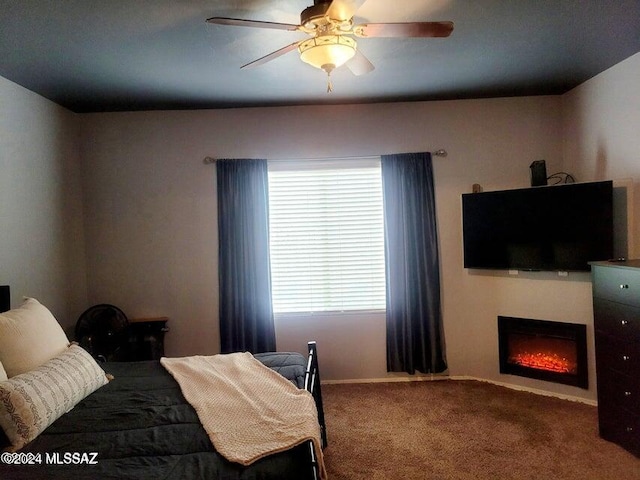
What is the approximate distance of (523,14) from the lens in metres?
2.33

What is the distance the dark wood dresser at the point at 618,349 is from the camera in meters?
2.50

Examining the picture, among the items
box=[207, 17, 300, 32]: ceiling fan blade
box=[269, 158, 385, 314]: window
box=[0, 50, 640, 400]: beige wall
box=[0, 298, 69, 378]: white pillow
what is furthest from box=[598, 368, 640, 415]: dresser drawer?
box=[0, 298, 69, 378]: white pillow

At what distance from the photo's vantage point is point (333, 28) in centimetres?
193

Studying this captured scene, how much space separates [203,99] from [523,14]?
2577 mm

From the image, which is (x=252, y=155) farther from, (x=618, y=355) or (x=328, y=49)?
Answer: (x=618, y=355)

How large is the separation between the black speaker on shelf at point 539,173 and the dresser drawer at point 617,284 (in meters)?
0.99

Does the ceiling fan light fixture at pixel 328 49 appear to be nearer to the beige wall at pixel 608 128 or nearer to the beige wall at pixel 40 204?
the beige wall at pixel 608 128

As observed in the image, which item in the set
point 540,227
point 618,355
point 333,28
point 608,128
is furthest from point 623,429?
point 333,28

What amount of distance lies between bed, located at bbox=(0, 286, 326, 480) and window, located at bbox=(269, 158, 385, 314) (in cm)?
179

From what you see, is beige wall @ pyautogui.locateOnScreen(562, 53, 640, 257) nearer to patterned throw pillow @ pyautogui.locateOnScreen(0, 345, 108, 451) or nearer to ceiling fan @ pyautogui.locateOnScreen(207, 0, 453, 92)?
ceiling fan @ pyautogui.locateOnScreen(207, 0, 453, 92)

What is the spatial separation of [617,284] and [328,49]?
2303mm

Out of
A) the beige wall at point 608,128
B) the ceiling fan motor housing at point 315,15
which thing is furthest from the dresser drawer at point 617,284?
the ceiling fan motor housing at point 315,15

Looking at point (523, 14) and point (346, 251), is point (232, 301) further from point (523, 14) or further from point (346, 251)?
point (523, 14)

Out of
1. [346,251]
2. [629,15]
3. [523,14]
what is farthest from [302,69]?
[629,15]
